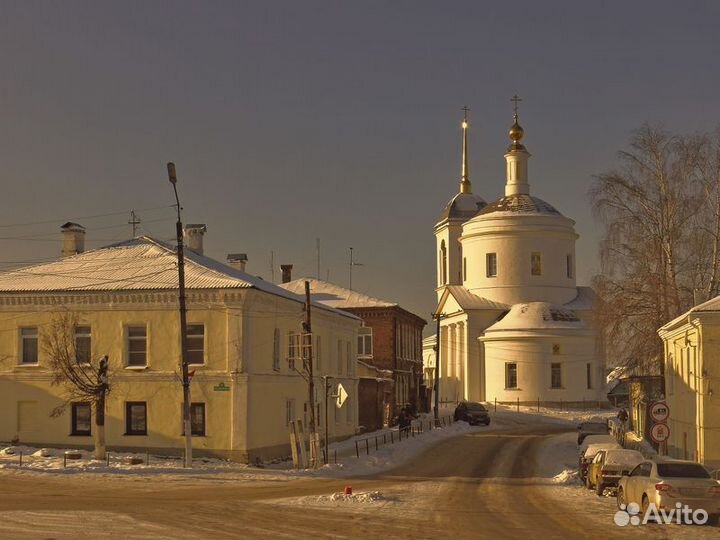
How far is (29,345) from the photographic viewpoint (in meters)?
42.3

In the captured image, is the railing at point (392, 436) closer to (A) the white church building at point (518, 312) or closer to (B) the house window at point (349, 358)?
(B) the house window at point (349, 358)

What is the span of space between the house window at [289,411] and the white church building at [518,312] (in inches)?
1675

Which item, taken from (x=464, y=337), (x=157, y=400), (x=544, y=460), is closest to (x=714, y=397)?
(x=544, y=460)

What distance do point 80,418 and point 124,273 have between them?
18.3 feet

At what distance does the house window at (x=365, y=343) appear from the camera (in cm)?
6881

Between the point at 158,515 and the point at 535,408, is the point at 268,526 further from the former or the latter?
the point at 535,408

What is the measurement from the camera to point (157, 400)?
133 ft

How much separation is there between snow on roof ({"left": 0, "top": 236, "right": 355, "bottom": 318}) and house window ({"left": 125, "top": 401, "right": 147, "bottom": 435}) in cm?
417

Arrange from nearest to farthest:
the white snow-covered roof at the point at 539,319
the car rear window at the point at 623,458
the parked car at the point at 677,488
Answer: the parked car at the point at 677,488, the car rear window at the point at 623,458, the white snow-covered roof at the point at 539,319

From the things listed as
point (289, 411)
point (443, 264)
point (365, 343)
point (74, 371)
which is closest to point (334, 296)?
point (365, 343)

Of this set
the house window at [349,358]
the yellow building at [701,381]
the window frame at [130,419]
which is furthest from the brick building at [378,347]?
the yellow building at [701,381]

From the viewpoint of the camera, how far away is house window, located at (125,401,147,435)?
40.7 m

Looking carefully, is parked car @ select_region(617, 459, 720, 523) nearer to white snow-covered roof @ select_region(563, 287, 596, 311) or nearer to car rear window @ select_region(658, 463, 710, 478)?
car rear window @ select_region(658, 463, 710, 478)
